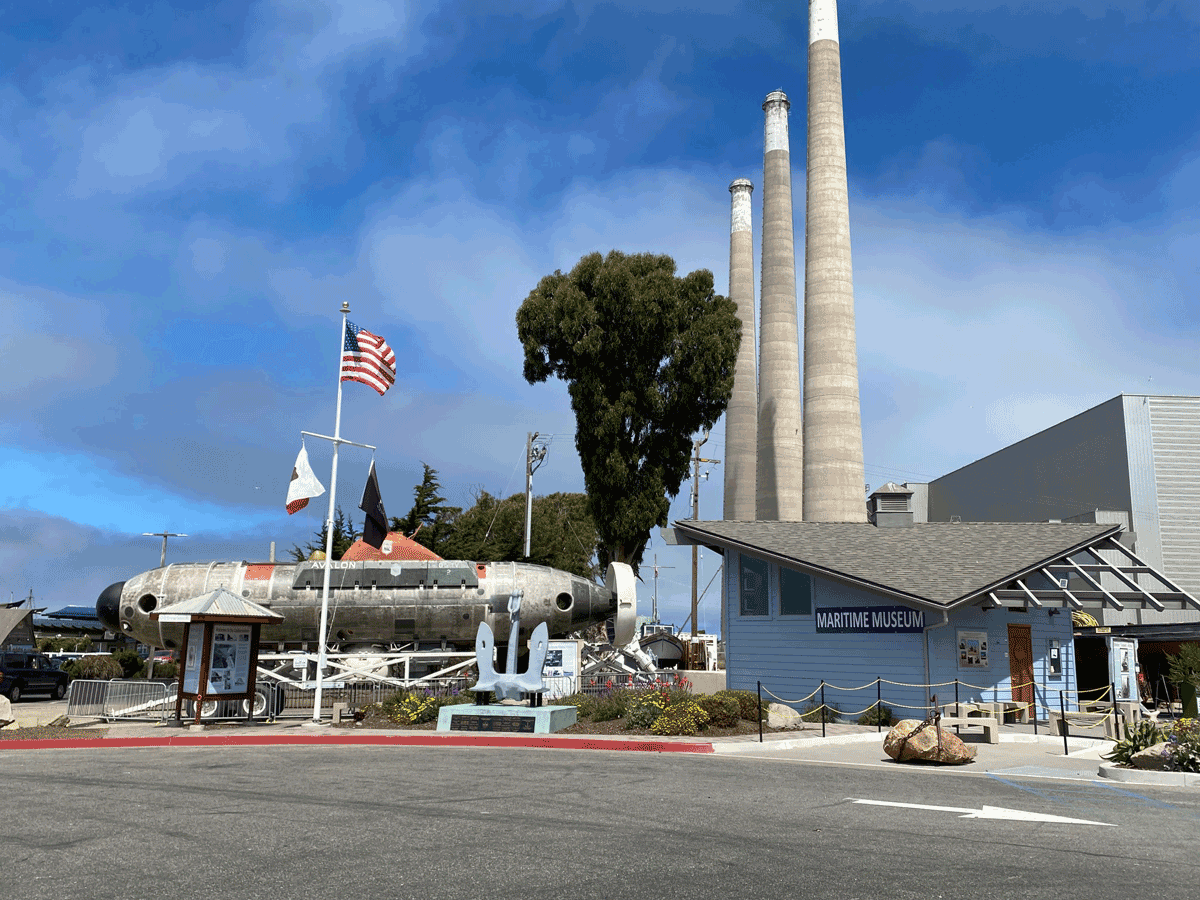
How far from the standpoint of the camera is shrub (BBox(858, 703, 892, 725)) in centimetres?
2314

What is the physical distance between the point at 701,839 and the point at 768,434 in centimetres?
5603

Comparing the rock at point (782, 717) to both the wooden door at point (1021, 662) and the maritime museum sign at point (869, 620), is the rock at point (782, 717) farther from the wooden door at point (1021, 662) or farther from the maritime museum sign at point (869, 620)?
the wooden door at point (1021, 662)

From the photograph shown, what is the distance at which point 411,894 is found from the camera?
286 inches

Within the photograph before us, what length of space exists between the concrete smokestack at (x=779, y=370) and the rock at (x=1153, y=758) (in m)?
47.1

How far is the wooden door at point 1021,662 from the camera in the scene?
24.4 metres

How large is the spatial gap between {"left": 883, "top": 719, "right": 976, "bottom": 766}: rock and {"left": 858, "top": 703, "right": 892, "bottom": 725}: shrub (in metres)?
6.40

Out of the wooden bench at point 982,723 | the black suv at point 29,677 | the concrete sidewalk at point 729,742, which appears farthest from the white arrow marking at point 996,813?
the black suv at point 29,677

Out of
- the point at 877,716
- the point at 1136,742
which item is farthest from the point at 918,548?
the point at 1136,742

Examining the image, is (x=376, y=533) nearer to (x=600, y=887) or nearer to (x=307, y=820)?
(x=307, y=820)

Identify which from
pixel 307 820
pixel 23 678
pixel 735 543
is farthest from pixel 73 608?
pixel 307 820

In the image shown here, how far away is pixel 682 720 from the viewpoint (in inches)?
812

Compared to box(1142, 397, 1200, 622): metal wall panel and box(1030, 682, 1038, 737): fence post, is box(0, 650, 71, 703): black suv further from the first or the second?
box(1142, 397, 1200, 622): metal wall panel

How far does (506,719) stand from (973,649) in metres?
12.0

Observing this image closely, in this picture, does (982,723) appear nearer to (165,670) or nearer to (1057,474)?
(1057,474)
